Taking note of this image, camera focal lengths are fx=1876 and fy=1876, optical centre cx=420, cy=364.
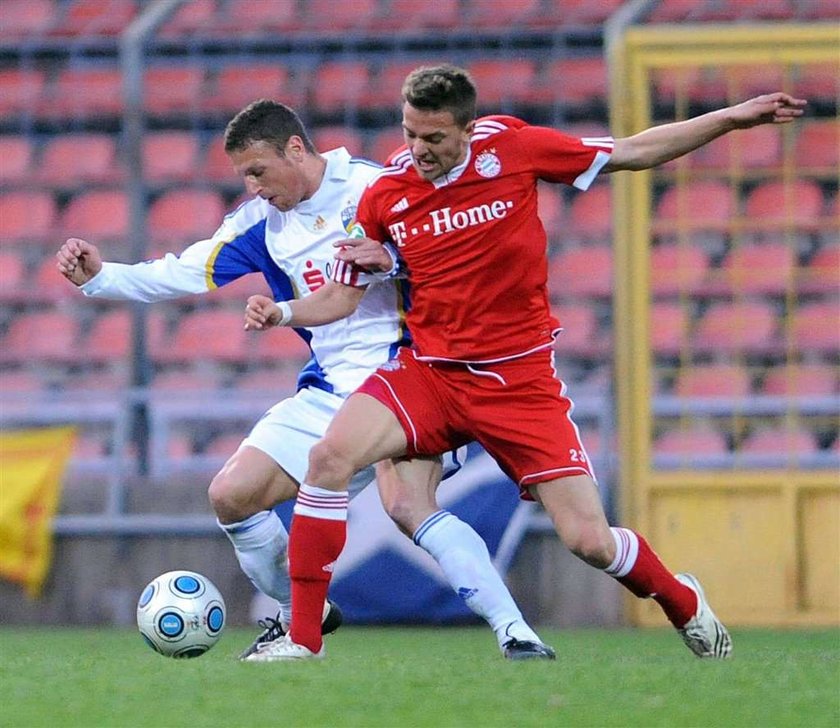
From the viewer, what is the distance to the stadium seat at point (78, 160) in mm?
10148

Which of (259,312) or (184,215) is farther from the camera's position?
(184,215)

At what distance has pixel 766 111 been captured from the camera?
17.0 ft

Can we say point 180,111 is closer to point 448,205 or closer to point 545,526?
point 545,526

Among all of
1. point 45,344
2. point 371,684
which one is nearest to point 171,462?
point 45,344

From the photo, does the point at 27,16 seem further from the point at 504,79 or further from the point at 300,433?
the point at 300,433

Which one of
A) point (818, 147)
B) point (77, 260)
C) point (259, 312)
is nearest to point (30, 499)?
point (77, 260)

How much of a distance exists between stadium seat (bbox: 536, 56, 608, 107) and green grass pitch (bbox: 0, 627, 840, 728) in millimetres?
3868

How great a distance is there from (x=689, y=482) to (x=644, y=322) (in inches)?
31.2

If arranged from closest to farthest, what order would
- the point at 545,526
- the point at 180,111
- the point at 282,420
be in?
the point at 282,420 → the point at 545,526 → the point at 180,111

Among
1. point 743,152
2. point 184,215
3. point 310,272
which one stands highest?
point 743,152

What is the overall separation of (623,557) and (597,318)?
12.8 ft

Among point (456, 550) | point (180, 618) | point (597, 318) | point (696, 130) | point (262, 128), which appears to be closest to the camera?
point (696, 130)

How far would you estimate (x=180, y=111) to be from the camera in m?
9.87

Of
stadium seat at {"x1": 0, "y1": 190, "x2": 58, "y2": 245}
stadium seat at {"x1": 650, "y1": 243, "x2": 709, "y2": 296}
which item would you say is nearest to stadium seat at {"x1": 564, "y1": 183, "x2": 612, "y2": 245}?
stadium seat at {"x1": 650, "y1": 243, "x2": 709, "y2": 296}
